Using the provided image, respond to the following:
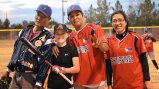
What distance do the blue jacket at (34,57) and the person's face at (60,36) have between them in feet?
0.62

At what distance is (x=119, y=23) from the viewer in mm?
5246

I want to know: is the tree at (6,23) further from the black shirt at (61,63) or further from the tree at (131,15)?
the black shirt at (61,63)

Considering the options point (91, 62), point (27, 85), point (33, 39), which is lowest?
point (27, 85)

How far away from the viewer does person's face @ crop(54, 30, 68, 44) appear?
16.4 feet

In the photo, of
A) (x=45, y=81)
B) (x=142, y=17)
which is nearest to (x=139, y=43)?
(x=45, y=81)

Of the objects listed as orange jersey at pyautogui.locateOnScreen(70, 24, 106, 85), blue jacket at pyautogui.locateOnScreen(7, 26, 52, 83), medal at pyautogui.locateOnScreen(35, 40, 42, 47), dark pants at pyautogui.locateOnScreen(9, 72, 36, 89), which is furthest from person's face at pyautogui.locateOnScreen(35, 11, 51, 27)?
dark pants at pyautogui.locateOnScreen(9, 72, 36, 89)

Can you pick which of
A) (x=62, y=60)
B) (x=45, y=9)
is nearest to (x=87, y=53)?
(x=62, y=60)

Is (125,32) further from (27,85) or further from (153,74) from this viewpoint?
(153,74)

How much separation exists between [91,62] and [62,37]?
591mm

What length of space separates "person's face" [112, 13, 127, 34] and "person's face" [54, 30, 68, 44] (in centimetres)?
76

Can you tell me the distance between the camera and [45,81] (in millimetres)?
5129

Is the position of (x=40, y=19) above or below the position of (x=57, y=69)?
above

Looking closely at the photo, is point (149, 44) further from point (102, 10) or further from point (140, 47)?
point (102, 10)

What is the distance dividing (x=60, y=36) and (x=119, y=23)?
879mm
